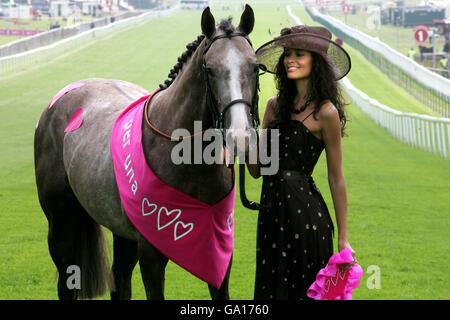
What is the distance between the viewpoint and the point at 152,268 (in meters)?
4.57

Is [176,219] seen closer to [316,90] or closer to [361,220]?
[316,90]

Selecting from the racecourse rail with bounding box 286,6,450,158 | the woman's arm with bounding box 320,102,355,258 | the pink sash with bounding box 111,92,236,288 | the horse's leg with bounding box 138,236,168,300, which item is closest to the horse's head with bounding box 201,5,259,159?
the woman's arm with bounding box 320,102,355,258

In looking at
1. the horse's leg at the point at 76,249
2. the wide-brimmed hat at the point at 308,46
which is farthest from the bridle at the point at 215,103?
the horse's leg at the point at 76,249

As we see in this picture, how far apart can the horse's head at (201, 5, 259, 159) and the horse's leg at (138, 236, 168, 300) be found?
1.04 m

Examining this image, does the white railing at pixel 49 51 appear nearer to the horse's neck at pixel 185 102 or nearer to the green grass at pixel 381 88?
the green grass at pixel 381 88

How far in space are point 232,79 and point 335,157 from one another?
76 cm

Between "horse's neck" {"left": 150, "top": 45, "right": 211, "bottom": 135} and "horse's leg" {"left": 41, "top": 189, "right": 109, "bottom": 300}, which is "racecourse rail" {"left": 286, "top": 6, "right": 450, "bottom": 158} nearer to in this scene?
"horse's leg" {"left": 41, "top": 189, "right": 109, "bottom": 300}

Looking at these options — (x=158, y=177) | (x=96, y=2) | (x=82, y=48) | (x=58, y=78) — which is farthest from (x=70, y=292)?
(x=96, y=2)

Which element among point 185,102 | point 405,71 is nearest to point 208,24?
point 185,102

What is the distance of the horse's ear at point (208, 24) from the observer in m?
4.04

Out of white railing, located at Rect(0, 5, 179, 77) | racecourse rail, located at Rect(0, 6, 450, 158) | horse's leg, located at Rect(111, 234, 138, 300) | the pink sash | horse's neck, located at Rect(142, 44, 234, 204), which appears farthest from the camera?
white railing, located at Rect(0, 5, 179, 77)

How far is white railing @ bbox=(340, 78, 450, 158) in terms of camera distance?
1619 cm
